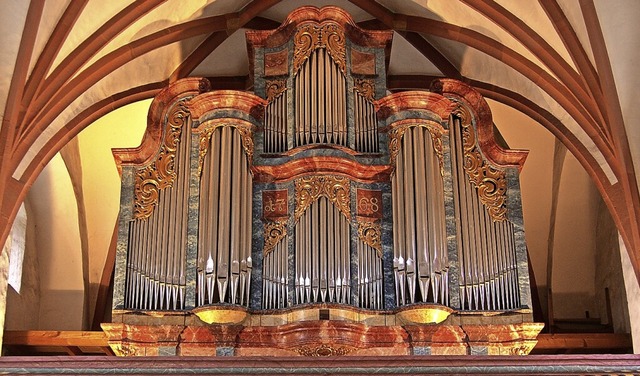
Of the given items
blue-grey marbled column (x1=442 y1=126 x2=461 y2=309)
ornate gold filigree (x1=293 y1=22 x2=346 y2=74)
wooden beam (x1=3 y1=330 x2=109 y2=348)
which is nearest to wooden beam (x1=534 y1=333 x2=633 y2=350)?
blue-grey marbled column (x1=442 y1=126 x2=461 y2=309)

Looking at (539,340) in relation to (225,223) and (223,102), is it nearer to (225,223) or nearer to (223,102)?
(225,223)

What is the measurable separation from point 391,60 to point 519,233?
3984 mm

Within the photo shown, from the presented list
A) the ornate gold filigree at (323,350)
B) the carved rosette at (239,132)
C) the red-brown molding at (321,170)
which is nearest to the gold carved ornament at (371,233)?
the red-brown molding at (321,170)

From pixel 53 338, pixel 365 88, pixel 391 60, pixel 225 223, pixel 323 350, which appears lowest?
pixel 323 350

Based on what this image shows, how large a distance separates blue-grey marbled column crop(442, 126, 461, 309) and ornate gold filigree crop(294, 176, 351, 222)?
3.86ft

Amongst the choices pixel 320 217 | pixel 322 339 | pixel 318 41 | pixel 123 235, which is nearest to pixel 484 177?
pixel 320 217

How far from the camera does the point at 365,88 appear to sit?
46.4ft

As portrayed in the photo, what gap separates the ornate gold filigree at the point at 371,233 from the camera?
12.9 m

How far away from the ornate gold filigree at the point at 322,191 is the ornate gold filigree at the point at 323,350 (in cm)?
159

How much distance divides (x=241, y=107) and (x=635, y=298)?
5175 millimetres

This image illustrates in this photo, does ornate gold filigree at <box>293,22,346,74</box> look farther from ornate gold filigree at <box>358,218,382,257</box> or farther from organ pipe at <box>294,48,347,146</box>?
ornate gold filigree at <box>358,218,382,257</box>

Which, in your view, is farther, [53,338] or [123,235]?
[53,338]

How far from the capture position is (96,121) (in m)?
16.0

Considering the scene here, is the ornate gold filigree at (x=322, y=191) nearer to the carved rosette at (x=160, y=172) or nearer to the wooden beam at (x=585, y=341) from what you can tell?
the carved rosette at (x=160, y=172)
